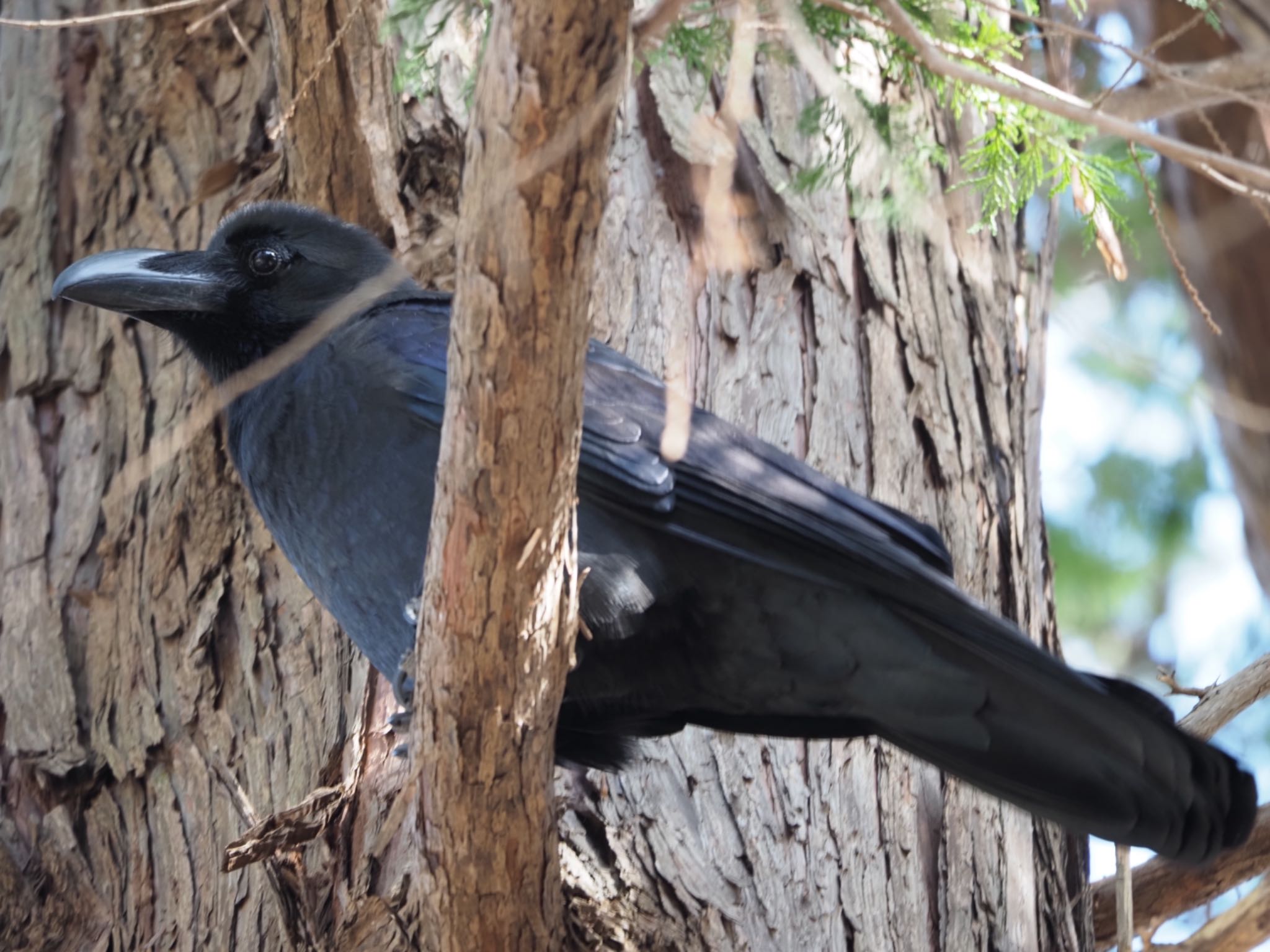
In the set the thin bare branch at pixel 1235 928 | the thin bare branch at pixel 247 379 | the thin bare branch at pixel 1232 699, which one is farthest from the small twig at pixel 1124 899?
the thin bare branch at pixel 247 379

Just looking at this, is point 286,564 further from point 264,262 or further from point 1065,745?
point 1065,745

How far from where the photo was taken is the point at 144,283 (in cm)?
379

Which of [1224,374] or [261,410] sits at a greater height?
[1224,374]

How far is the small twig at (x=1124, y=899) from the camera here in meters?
3.15

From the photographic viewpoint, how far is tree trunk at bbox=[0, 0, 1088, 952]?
3.33 m

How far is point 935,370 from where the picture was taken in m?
4.13

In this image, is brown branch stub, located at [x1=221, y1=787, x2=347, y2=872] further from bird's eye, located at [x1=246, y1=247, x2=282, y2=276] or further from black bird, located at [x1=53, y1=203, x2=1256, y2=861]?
bird's eye, located at [x1=246, y1=247, x2=282, y2=276]

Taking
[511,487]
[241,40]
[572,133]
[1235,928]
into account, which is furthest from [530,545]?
[241,40]

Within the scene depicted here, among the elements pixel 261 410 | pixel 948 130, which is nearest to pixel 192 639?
pixel 261 410

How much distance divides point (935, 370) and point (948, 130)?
0.93 metres

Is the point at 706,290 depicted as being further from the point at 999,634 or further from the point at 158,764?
the point at 158,764

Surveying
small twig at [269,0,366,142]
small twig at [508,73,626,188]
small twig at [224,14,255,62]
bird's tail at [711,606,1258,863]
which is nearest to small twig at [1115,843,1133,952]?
bird's tail at [711,606,1258,863]

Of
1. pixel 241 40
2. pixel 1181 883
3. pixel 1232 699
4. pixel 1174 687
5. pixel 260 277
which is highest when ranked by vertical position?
pixel 241 40

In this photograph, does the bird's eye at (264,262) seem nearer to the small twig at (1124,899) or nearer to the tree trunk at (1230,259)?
the small twig at (1124,899)
